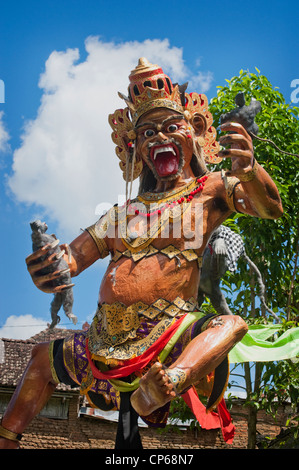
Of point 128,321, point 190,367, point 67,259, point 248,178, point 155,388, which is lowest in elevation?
point 155,388

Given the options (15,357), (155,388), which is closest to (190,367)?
(155,388)

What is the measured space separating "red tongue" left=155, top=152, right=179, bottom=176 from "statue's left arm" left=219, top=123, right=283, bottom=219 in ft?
1.49

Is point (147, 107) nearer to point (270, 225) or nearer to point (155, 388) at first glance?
point (155, 388)

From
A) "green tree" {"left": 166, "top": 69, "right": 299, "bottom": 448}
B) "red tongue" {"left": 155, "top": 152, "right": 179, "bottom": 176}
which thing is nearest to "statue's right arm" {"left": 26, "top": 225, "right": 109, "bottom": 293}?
"red tongue" {"left": 155, "top": 152, "right": 179, "bottom": 176}

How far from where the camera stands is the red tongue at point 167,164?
4500 millimetres

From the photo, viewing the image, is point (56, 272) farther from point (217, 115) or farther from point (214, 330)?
point (217, 115)

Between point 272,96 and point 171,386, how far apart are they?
22.0ft

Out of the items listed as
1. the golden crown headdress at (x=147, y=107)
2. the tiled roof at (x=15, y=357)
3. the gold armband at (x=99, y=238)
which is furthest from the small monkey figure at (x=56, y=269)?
the tiled roof at (x=15, y=357)

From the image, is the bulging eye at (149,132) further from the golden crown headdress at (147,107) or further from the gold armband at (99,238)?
the gold armband at (99,238)

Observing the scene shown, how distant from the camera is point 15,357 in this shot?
12.3m

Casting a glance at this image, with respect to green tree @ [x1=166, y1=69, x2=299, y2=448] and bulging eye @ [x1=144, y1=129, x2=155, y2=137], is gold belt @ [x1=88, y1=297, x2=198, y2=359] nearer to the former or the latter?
bulging eye @ [x1=144, y1=129, x2=155, y2=137]

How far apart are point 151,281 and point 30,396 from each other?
1.11 metres

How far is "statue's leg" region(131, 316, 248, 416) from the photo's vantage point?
10.9 ft

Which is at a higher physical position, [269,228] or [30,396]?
[269,228]
